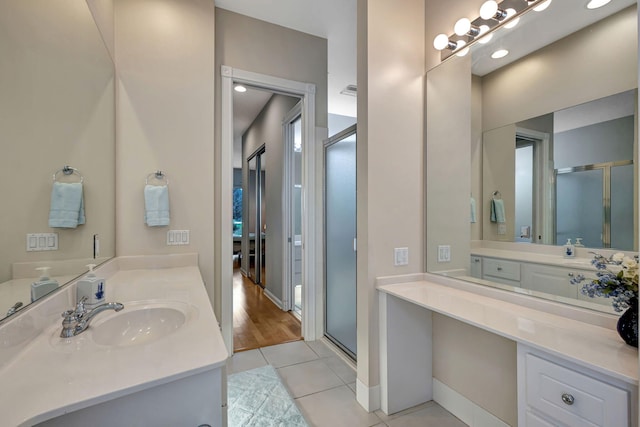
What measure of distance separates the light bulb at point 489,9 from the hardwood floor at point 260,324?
285cm

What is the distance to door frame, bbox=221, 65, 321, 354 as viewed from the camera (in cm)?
240

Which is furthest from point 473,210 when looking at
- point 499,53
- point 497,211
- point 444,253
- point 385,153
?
point 499,53

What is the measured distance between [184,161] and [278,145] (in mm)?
1774

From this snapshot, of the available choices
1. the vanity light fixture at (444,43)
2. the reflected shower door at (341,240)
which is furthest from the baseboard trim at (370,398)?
the vanity light fixture at (444,43)

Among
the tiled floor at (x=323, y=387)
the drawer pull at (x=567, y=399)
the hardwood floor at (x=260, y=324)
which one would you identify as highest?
the drawer pull at (x=567, y=399)

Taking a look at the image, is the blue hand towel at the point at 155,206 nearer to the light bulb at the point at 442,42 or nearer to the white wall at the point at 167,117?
the white wall at the point at 167,117

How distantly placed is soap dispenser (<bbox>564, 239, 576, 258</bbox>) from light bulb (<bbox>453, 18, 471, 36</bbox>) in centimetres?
128

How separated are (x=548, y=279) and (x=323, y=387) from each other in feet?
5.12

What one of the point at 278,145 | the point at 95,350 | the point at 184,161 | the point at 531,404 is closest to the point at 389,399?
the point at 531,404

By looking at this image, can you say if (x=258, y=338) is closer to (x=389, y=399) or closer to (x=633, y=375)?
(x=389, y=399)

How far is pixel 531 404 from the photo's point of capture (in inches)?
41.9

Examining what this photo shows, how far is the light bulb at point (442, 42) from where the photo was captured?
5.85 ft

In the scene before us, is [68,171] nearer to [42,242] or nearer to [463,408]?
[42,242]

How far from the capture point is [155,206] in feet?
6.66
